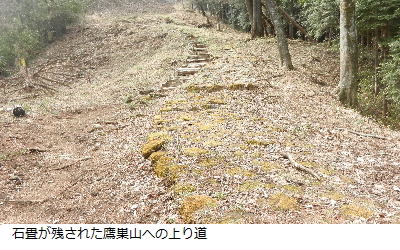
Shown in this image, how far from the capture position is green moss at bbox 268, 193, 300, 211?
4105mm

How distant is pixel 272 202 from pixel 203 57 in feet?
48.8

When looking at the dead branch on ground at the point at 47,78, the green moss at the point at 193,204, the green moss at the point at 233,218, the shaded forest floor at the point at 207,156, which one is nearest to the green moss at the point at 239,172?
the shaded forest floor at the point at 207,156

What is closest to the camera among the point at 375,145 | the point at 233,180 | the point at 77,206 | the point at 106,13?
the point at 233,180

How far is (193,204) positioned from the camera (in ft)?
13.8

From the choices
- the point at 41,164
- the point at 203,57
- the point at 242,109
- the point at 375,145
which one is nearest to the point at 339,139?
the point at 375,145

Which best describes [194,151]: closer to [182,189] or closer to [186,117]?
[182,189]

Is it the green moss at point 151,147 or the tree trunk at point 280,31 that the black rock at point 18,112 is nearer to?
the green moss at point 151,147

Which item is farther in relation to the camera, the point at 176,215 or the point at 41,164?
the point at 41,164

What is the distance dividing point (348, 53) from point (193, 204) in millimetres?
9042

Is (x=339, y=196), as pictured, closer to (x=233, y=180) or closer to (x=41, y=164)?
(x=233, y=180)

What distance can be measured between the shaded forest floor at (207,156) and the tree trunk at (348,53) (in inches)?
22.4

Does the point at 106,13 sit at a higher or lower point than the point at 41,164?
higher

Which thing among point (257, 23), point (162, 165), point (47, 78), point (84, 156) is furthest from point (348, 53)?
point (47, 78)

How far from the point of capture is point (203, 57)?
18.1 meters
